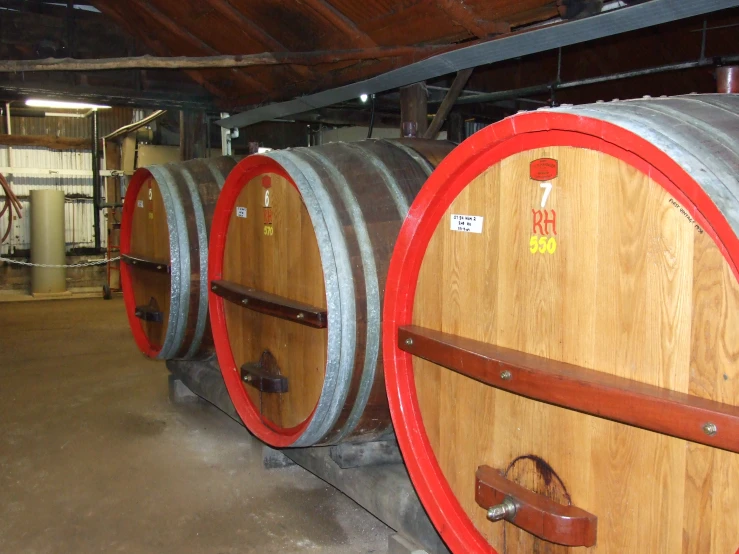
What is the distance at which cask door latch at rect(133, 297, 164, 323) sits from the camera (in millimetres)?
4730

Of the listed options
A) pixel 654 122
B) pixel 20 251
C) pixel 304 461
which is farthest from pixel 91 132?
pixel 654 122

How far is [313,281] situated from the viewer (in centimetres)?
296

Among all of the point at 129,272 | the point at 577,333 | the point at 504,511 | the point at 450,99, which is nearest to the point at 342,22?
the point at 450,99

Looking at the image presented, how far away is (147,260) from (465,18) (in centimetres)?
255

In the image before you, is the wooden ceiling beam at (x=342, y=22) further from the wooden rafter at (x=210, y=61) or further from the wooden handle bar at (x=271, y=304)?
the wooden handle bar at (x=271, y=304)

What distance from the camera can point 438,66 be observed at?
372cm

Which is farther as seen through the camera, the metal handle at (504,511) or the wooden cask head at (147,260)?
the wooden cask head at (147,260)

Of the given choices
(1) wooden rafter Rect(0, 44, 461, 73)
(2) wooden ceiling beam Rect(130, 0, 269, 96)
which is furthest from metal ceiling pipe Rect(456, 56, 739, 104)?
(2) wooden ceiling beam Rect(130, 0, 269, 96)

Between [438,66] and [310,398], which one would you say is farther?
[438,66]

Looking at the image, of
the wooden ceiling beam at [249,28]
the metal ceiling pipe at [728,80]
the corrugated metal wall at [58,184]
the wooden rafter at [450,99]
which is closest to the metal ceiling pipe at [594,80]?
the wooden rafter at [450,99]

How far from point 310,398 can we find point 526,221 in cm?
148

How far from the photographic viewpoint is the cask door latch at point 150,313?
4.73 metres

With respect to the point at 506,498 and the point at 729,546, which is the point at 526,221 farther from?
the point at 729,546

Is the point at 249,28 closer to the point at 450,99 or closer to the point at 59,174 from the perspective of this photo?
the point at 450,99
